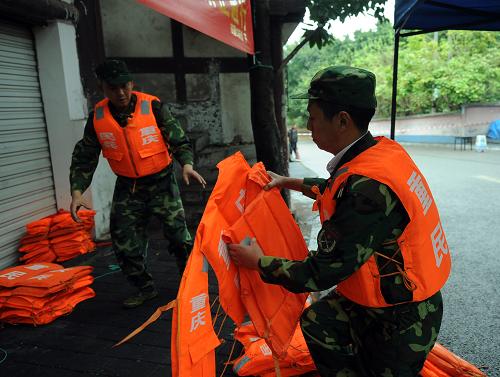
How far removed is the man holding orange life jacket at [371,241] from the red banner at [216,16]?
822mm

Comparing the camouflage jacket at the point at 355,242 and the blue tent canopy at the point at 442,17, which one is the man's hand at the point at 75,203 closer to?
the camouflage jacket at the point at 355,242

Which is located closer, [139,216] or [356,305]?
[356,305]

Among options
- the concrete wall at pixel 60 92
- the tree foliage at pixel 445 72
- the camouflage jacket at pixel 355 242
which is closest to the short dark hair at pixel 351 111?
the camouflage jacket at pixel 355 242

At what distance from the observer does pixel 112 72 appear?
291cm

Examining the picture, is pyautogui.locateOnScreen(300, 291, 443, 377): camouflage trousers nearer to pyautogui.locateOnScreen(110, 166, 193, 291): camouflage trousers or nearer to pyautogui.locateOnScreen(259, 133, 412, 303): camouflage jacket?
pyautogui.locateOnScreen(259, 133, 412, 303): camouflage jacket

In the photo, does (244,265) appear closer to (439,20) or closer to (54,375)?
(54,375)

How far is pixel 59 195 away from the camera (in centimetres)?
496

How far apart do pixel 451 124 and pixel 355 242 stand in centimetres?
2231

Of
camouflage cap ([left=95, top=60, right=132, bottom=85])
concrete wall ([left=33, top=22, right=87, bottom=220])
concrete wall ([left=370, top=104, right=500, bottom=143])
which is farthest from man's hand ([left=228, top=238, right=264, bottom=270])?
concrete wall ([left=370, top=104, right=500, bottom=143])

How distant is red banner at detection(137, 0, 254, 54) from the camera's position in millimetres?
1980

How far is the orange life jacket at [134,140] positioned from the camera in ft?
10.2

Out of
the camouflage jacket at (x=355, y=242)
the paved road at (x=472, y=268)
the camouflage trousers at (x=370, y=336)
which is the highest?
the camouflage jacket at (x=355, y=242)

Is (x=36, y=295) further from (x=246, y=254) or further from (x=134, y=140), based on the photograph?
(x=246, y=254)

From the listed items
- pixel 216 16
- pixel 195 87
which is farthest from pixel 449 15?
pixel 195 87
